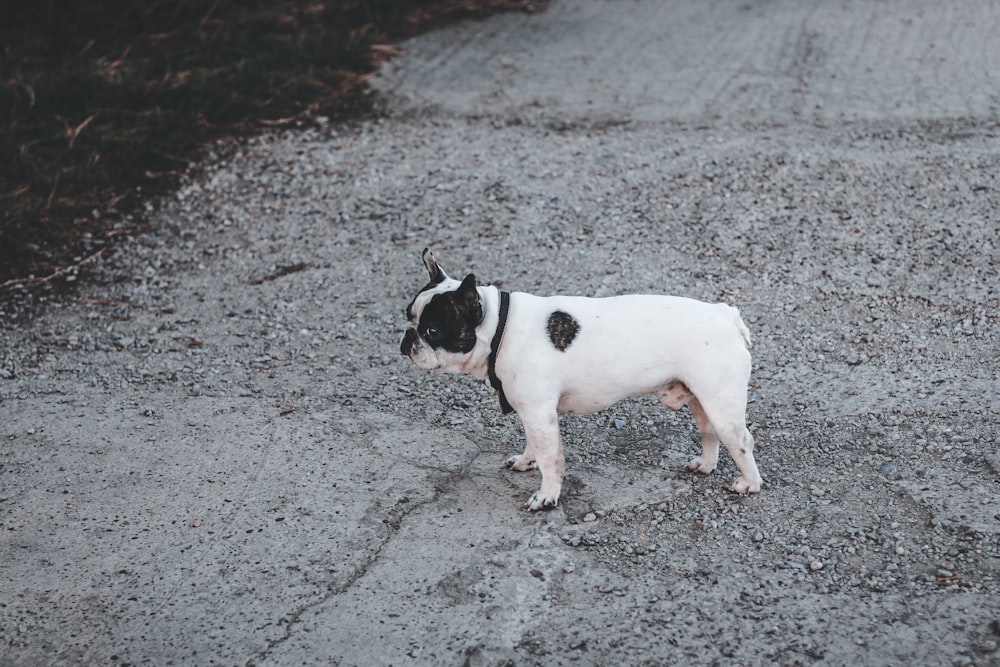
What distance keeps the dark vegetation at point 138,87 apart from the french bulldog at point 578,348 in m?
4.32

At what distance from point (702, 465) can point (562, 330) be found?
40.8 inches

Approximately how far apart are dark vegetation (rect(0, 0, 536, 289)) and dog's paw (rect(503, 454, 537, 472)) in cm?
427

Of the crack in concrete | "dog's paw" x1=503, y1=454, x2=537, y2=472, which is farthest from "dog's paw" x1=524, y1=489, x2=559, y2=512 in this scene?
the crack in concrete

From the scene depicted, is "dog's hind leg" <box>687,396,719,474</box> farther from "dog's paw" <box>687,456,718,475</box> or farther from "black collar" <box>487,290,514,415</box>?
"black collar" <box>487,290,514,415</box>

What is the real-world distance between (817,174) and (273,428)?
4673 mm

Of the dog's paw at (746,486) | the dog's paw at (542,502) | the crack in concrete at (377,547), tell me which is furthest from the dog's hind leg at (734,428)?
the crack in concrete at (377,547)

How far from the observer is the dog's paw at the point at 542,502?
4.46 m

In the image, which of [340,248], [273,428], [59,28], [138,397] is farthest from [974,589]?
[59,28]

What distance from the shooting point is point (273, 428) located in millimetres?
5285

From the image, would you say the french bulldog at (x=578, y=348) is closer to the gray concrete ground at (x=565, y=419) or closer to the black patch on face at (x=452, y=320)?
the black patch on face at (x=452, y=320)

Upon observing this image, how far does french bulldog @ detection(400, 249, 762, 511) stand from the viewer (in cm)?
421

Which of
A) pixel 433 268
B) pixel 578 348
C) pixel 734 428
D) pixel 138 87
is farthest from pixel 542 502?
pixel 138 87

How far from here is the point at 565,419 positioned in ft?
17.5

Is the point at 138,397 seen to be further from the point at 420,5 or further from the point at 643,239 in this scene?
the point at 420,5
